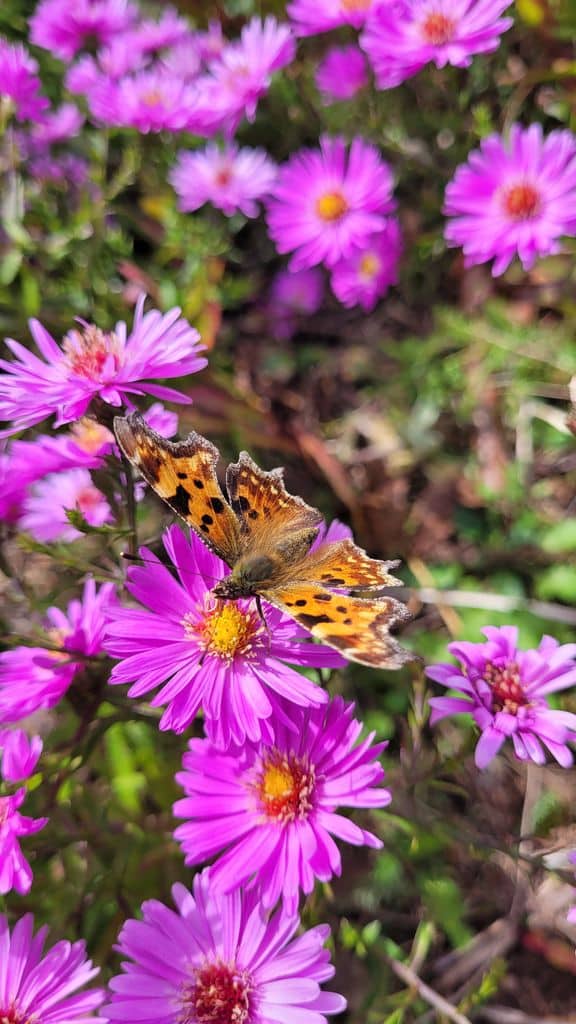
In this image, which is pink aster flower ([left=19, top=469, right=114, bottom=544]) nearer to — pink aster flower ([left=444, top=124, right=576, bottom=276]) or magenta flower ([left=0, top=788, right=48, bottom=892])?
magenta flower ([left=0, top=788, right=48, bottom=892])

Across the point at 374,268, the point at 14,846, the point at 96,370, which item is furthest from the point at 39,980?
the point at 374,268

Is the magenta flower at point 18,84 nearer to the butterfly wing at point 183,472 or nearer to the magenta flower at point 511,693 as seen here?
the butterfly wing at point 183,472

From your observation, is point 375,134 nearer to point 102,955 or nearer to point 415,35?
point 415,35

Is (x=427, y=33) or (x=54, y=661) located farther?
(x=427, y=33)

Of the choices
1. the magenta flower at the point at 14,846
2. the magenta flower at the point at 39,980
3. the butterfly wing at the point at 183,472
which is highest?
the butterfly wing at the point at 183,472

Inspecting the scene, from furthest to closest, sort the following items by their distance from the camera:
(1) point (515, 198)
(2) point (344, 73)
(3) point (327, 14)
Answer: (2) point (344, 73) → (3) point (327, 14) → (1) point (515, 198)

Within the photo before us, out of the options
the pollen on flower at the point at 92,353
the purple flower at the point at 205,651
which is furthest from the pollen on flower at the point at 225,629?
the pollen on flower at the point at 92,353

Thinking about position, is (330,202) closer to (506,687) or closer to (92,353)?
(92,353)
